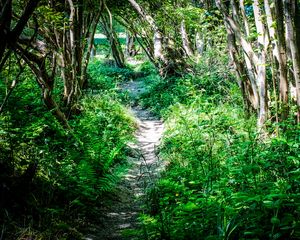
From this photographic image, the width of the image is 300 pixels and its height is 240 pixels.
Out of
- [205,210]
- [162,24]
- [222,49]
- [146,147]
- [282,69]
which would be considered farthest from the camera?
[162,24]

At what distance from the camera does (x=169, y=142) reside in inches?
304

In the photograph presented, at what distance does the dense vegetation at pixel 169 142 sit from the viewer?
320 centimetres

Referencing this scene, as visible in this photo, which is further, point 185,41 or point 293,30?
point 185,41

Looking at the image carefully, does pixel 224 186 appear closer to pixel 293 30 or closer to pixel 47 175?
pixel 47 175

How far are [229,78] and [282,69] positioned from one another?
4992mm

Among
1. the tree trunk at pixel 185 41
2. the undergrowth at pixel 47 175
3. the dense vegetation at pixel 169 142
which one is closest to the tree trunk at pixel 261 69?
the dense vegetation at pixel 169 142

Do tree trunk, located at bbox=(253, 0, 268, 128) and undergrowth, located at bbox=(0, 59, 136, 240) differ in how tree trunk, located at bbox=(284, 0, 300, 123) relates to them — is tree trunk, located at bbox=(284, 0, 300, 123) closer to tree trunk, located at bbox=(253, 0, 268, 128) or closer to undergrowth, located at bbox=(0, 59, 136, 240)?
tree trunk, located at bbox=(253, 0, 268, 128)

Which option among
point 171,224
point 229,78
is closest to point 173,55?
point 229,78

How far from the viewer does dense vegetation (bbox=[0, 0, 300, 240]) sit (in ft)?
10.5

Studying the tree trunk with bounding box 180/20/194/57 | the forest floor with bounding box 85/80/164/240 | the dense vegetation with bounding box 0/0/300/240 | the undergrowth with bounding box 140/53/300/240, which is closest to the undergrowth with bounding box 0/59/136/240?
the dense vegetation with bounding box 0/0/300/240

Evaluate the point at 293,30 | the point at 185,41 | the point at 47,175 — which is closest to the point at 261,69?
the point at 293,30

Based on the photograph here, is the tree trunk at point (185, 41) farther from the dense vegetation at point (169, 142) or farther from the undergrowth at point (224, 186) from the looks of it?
the undergrowth at point (224, 186)

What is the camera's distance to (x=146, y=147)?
830cm

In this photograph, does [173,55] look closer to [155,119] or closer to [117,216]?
[155,119]
